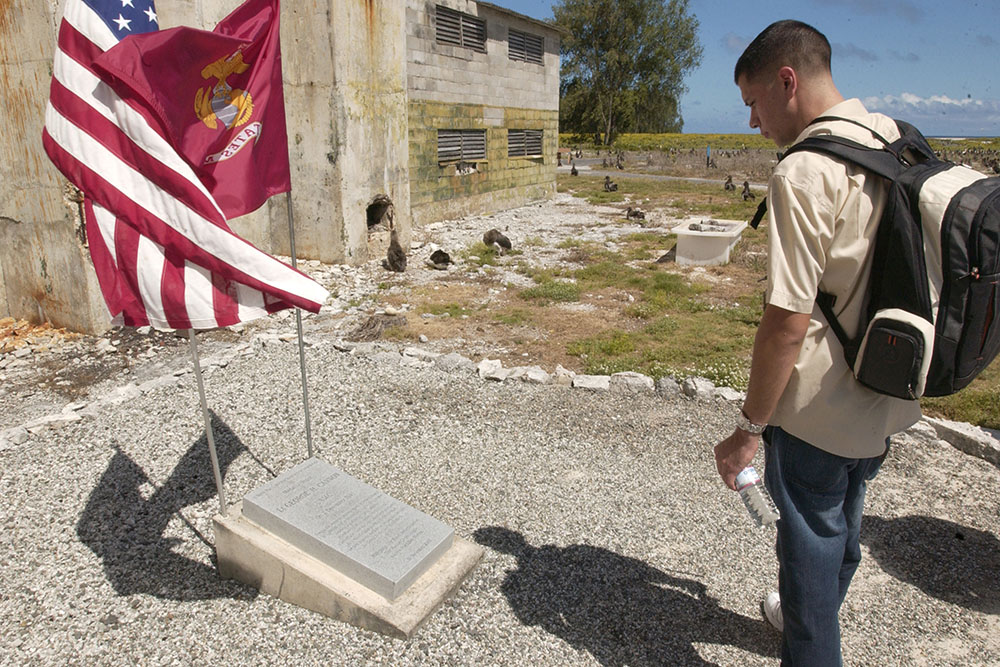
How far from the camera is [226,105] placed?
10.6ft

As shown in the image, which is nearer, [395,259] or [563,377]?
[563,377]

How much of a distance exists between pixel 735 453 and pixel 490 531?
1963 mm

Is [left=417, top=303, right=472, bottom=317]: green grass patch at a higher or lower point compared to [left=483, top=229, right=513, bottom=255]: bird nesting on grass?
lower

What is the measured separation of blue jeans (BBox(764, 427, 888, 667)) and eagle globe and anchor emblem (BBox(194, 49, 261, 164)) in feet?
9.37

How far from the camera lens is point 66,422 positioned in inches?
196

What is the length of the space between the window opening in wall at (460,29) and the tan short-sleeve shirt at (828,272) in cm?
1471

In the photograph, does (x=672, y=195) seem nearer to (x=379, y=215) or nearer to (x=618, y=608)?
(x=379, y=215)

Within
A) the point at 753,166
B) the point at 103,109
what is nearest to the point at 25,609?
the point at 103,109

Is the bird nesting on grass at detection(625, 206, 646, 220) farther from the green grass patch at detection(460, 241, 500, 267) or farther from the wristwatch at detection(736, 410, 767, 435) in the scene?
the wristwatch at detection(736, 410, 767, 435)

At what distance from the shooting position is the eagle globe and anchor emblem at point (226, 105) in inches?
123

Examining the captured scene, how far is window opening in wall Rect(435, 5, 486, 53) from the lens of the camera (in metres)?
14.9

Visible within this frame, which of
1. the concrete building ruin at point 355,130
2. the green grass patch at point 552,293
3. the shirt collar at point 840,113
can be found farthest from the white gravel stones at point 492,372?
the concrete building ruin at point 355,130

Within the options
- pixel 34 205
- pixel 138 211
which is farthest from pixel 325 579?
pixel 34 205

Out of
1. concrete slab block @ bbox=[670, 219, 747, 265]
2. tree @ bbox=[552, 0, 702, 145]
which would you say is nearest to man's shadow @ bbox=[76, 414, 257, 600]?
concrete slab block @ bbox=[670, 219, 747, 265]
